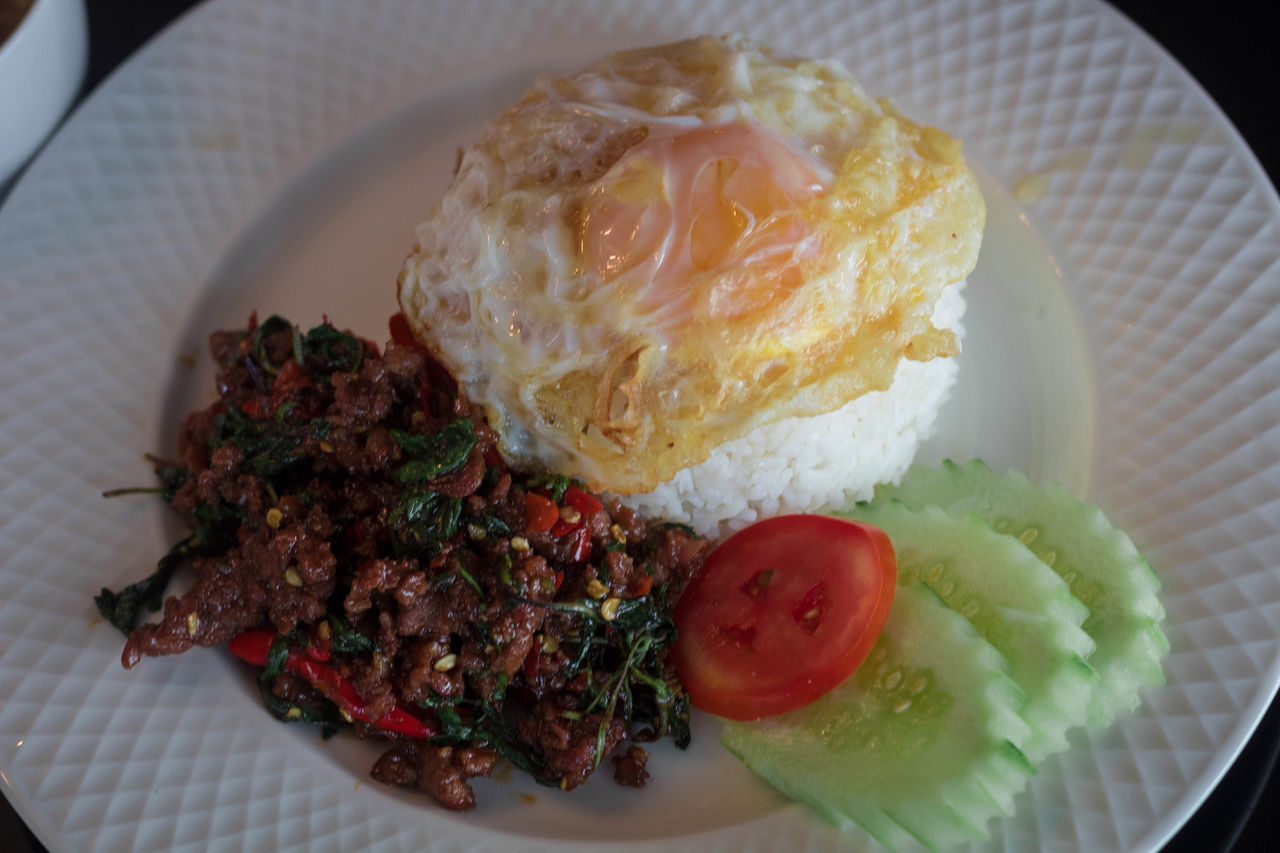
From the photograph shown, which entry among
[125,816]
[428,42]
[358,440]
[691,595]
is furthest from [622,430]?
[428,42]

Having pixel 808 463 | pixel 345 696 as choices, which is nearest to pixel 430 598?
pixel 345 696

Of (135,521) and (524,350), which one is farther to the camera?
A: (135,521)

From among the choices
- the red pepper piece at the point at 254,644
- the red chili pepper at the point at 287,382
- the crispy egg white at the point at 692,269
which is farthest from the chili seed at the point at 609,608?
the red chili pepper at the point at 287,382

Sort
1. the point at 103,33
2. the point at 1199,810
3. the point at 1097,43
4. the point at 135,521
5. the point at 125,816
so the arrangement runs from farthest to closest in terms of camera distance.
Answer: the point at 103,33 → the point at 1097,43 → the point at 135,521 → the point at 1199,810 → the point at 125,816

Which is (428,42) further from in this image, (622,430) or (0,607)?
(0,607)

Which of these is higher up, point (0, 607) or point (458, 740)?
point (0, 607)

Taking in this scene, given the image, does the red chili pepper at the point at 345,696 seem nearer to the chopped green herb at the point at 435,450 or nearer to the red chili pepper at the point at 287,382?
the chopped green herb at the point at 435,450

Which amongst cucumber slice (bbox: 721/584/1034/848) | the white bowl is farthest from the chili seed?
the white bowl
